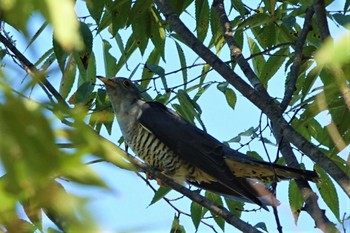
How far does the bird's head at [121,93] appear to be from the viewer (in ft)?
15.4

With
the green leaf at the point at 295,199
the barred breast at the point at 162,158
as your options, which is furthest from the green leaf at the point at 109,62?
the green leaf at the point at 295,199

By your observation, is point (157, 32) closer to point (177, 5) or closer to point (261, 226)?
point (177, 5)

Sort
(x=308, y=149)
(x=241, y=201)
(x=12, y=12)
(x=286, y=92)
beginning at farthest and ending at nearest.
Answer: (x=241, y=201) < (x=286, y=92) < (x=308, y=149) < (x=12, y=12)

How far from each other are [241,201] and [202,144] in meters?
0.74

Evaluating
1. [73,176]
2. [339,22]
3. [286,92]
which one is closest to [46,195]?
[73,176]

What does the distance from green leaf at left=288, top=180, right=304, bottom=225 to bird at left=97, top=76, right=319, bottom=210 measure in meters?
0.13

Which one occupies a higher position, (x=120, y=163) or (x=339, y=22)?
(x=339, y=22)

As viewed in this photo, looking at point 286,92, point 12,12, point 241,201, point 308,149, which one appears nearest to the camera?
point 12,12

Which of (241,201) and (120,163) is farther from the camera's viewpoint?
(241,201)

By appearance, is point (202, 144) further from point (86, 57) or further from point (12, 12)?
point (12, 12)

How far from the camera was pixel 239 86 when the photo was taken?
274 cm

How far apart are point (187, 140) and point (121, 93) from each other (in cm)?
80

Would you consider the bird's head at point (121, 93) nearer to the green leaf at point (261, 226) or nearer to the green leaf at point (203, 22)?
the green leaf at point (203, 22)

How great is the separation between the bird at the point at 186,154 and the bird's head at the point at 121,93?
0.01 m
